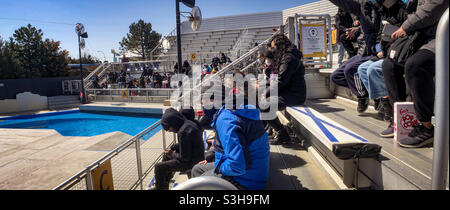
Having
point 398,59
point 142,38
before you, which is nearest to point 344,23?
point 398,59

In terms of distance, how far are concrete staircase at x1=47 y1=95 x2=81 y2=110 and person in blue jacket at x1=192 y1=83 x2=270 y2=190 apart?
20.2 metres

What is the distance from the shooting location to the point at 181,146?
309 cm

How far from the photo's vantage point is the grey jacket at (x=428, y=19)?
1.70 meters

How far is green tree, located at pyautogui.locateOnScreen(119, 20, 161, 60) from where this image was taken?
43.3 m

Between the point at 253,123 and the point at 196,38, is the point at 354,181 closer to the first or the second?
the point at 253,123

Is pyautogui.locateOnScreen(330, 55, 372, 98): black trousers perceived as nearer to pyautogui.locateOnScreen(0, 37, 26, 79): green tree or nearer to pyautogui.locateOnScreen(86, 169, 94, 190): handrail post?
pyautogui.locateOnScreen(86, 169, 94, 190): handrail post

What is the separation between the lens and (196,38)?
29406 millimetres

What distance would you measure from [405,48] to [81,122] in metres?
16.4

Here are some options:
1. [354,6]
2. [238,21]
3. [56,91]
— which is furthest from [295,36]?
[238,21]

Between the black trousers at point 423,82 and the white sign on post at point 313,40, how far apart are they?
15.1 ft

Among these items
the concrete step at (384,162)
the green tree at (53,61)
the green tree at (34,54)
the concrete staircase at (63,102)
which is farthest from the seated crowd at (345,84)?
the green tree at (53,61)
